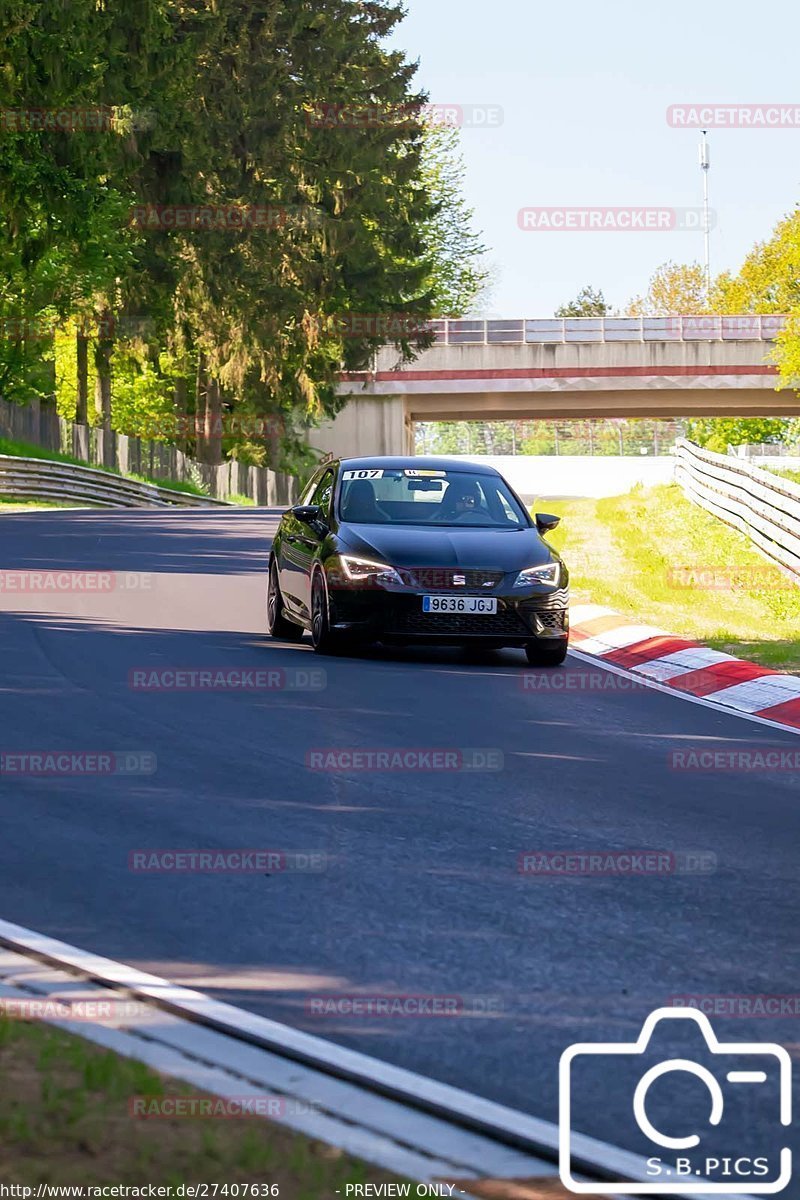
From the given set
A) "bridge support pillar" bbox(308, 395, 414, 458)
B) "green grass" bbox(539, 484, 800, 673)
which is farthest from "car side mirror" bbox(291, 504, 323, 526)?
"bridge support pillar" bbox(308, 395, 414, 458)

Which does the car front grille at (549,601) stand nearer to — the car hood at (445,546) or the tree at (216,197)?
the car hood at (445,546)

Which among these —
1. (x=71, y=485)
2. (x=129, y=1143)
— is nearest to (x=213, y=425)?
(x=71, y=485)

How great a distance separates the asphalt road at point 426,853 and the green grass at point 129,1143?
777mm

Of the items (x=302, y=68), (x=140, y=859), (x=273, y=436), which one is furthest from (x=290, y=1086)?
(x=273, y=436)

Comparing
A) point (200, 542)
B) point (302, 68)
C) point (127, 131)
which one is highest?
point (302, 68)

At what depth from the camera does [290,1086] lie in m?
4.57

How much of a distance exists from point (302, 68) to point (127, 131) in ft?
60.4

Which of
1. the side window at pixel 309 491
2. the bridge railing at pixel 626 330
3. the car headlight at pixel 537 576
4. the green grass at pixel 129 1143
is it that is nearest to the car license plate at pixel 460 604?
the car headlight at pixel 537 576

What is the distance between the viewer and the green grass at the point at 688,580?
17.1m

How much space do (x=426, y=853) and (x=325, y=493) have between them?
930cm

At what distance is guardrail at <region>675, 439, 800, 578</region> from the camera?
78.1ft

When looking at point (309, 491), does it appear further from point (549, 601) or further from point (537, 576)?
point (549, 601)

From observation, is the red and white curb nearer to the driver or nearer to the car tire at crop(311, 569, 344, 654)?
the driver

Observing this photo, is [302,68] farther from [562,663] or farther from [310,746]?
[310,746]
